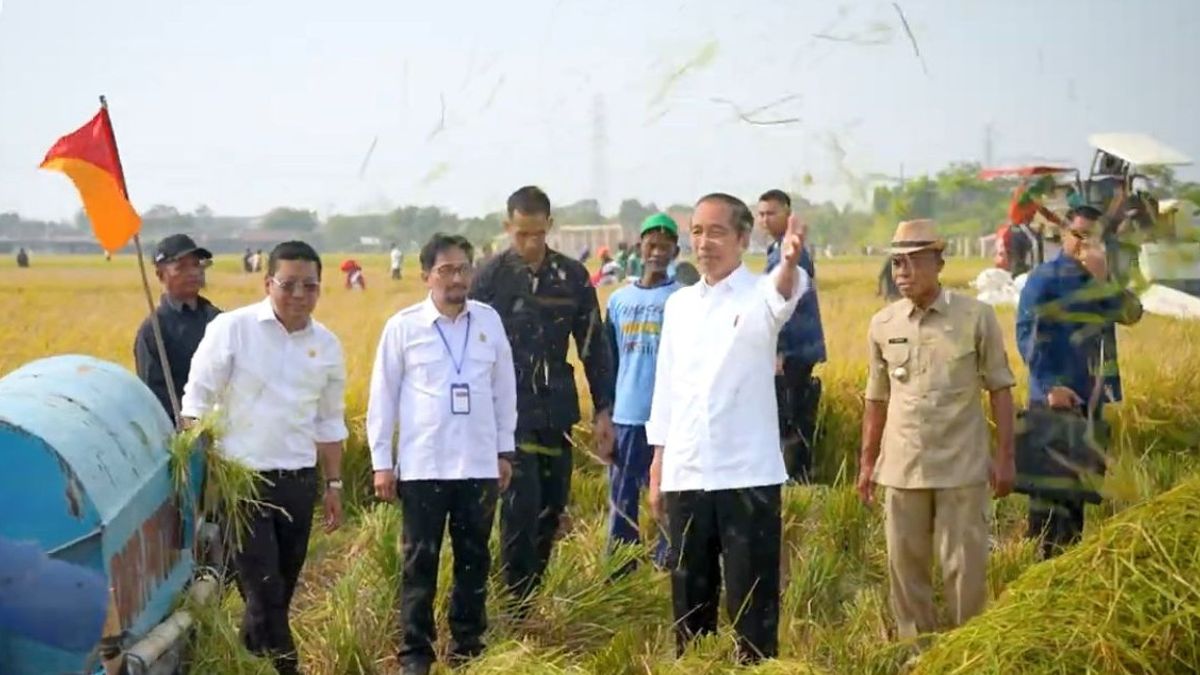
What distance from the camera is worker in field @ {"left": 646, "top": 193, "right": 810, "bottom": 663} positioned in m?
4.70

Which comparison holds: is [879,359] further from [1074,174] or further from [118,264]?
[118,264]

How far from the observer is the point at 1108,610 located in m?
3.03

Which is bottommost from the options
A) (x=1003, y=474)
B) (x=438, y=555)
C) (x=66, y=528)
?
(x=438, y=555)

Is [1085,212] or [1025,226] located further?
[1025,226]

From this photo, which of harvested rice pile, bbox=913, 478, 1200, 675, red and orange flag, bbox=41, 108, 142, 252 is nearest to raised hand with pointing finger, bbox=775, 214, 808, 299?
harvested rice pile, bbox=913, 478, 1200, 675

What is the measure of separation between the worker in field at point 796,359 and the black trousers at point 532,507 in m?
1.16

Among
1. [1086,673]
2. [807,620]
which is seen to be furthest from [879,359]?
[1086,673]

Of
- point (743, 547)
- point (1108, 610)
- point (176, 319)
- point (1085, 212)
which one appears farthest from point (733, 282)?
point (176, 319)

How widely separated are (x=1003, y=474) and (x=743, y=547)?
1009mm

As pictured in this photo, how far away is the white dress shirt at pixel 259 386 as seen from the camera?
5.00 meters

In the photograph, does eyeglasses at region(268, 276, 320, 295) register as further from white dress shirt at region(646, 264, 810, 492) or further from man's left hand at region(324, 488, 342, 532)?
white dress shirt at region(646, 264, 810, 492)

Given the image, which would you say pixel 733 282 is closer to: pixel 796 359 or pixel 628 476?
pixel 628 476

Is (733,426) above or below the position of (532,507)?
above

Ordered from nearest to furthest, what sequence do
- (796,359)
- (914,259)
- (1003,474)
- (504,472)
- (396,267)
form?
(914,259) < (1003,474) < (504,472) < (796,359) < (396,267)
